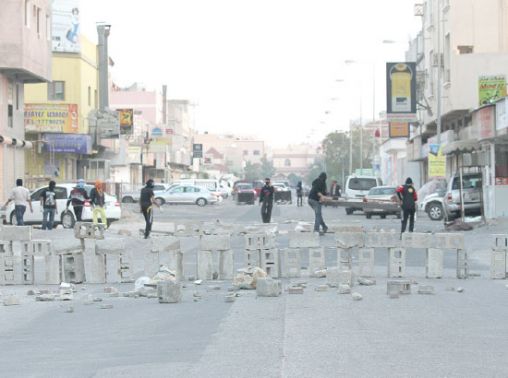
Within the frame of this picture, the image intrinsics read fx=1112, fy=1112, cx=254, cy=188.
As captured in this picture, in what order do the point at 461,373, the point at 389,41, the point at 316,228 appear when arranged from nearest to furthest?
1. the point at 461,373
2. the point at 316,228
3. the point at 389,41

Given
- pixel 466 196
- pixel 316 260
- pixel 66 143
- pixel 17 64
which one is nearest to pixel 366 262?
pixel 316 260

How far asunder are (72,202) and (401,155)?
73.3 metres

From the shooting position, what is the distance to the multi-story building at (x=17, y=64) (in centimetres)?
4784

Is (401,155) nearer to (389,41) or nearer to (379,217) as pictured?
(389,41)

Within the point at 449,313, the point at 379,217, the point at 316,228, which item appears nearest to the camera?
the point at 449,313

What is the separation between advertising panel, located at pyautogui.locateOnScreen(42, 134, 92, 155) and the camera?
6412cm

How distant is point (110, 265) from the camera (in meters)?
22.0

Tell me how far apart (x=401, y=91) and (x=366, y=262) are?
41.4 m

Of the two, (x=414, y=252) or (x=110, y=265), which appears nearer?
(x=110, y=265)

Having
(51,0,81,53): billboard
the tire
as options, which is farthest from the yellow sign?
(51,0,81,53): billboard

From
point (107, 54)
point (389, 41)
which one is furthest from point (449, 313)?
point (107, 54)

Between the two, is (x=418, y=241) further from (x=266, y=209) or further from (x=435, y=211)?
(x=435, y=211)

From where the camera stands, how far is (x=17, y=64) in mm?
48000

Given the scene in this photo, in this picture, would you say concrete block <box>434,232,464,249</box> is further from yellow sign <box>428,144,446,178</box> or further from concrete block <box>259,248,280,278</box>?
yellow sign <box>428,144,446,178</box>
